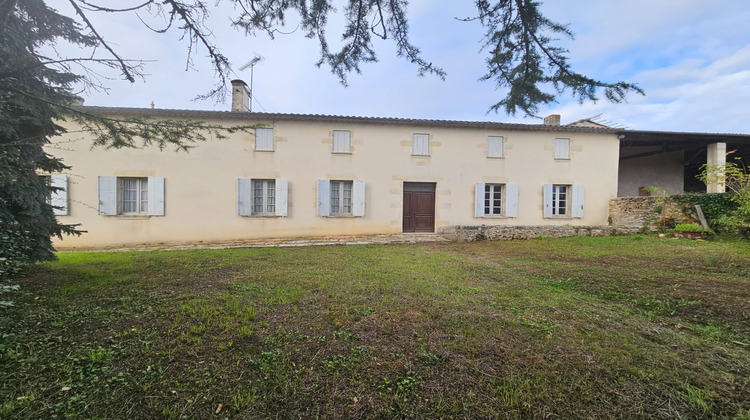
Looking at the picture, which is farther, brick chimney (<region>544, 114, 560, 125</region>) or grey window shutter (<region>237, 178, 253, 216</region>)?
brick chimney (<region>544, 114, 560, 125</region>)

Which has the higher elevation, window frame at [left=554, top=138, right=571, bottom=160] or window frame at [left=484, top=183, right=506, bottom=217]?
window frame at [left=554, top=138, right=571, bottom=160]

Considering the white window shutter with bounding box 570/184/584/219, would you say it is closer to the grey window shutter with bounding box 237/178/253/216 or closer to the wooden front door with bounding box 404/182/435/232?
the wooden front door with bounding box 404/182/435/232

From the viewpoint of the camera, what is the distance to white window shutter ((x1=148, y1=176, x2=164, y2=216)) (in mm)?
9164

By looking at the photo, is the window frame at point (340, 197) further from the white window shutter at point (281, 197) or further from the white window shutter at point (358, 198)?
the white window shutter at point (281, 197)

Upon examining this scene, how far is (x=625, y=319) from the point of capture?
2711 mm

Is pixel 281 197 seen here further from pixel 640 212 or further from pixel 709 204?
pixel 709 204

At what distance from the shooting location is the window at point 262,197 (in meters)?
9.53

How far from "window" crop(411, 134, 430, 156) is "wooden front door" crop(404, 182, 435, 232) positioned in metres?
1.06

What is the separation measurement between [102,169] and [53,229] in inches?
251

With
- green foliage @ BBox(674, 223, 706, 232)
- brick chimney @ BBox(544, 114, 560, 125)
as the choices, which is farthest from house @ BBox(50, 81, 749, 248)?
green foliage @ BBox(674, 223, 706, 232)

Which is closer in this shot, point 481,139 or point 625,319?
point 625,319

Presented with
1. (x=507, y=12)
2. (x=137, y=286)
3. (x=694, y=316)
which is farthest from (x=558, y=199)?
(x=137, y=286)

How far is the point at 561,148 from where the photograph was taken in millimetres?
10734

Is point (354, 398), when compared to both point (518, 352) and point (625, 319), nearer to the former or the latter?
point (518, 352)
